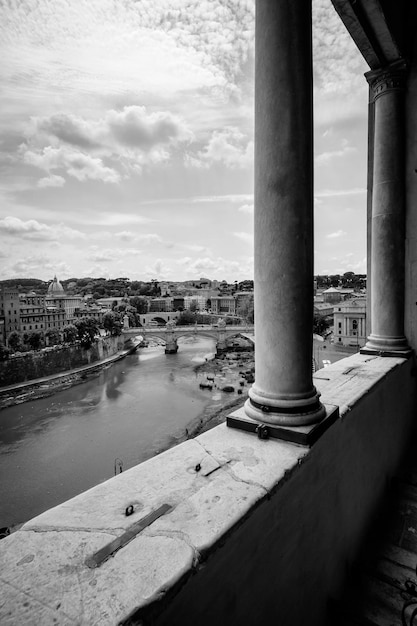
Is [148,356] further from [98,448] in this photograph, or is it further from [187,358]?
[98,448]

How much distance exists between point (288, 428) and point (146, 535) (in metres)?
1.02

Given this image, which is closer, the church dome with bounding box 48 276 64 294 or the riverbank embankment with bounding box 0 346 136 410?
the riverbank embankment with bounding box 0 346 136 410

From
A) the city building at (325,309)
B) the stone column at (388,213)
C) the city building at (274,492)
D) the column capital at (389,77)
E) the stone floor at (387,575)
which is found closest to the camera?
the city building at (274,492)

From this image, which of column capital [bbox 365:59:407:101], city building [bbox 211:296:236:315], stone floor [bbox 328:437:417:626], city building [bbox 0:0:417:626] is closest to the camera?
city building [bbox 0:0:417:626]

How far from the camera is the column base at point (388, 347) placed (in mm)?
3977

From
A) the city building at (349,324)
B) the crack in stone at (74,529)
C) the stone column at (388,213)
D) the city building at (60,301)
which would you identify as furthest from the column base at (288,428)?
the city building at (60,301)

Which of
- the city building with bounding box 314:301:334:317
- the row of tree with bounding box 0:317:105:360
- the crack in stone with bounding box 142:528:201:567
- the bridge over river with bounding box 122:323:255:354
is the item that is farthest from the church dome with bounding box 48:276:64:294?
the crack in stone with bounding box 142:528:201:567

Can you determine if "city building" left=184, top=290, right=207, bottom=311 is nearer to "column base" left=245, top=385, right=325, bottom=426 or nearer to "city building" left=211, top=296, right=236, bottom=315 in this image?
"city building" left=211, top=296, right=236, bottom=315

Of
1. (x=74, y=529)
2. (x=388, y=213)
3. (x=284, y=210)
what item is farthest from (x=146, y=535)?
(x=388, y=213)

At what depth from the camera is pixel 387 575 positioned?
8.13ft

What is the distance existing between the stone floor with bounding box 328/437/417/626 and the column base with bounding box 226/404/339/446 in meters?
1.16

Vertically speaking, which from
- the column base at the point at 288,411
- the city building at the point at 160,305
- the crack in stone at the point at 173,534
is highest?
the column base at the point at 288,411

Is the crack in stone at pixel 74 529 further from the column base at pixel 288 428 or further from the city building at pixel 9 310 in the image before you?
the city building at pixel 9 310

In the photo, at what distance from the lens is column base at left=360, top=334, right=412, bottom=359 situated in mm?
3977
